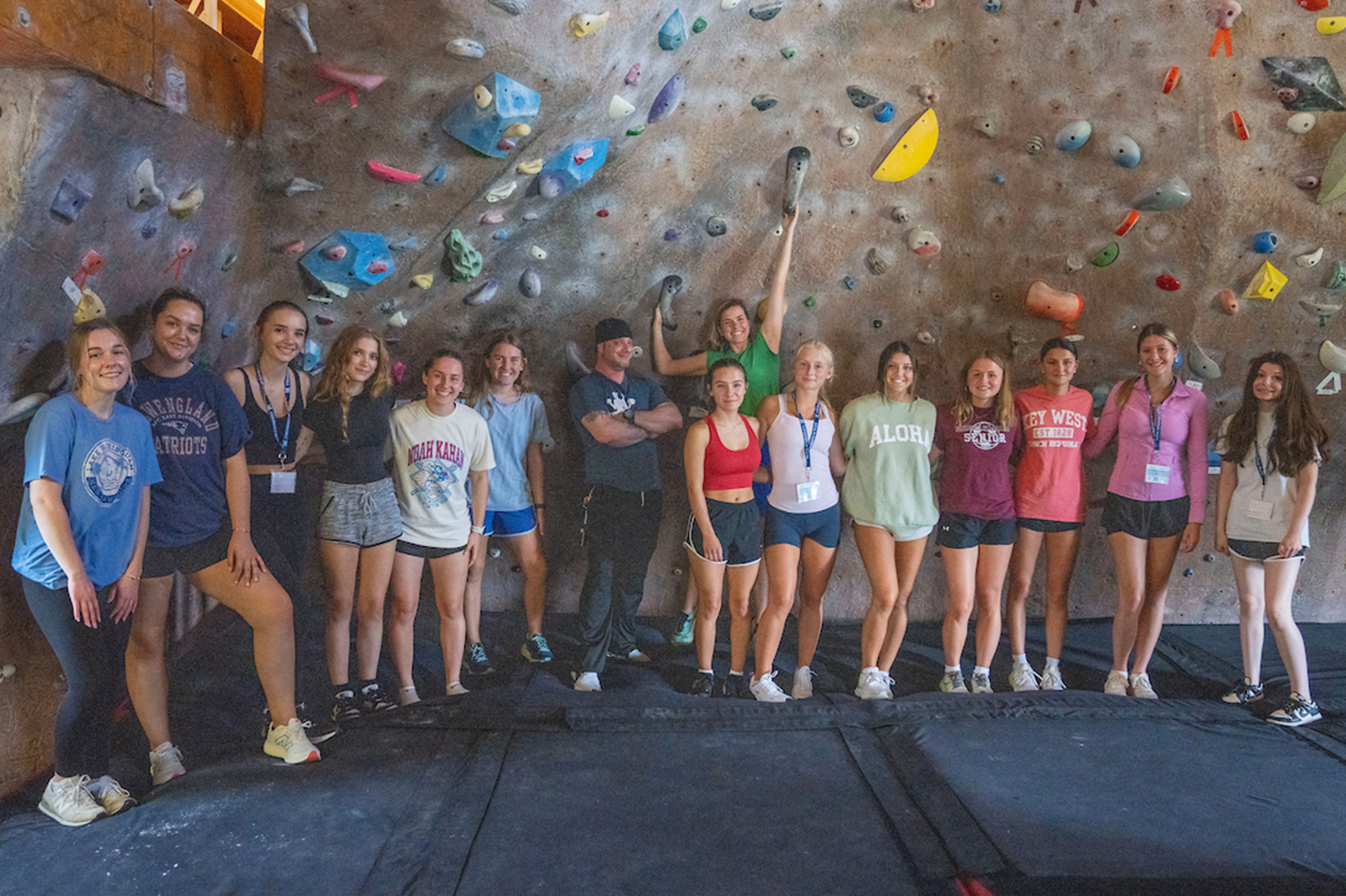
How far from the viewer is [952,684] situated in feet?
11.0

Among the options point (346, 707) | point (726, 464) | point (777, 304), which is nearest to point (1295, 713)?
point (726, 464)

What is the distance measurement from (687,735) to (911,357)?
155cm

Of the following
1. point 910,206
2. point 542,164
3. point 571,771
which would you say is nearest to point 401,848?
point 571,771

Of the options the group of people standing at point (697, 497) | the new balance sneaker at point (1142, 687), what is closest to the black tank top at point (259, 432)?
the group of people standing at point (697, 497)

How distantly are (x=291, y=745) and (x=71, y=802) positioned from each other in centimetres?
55

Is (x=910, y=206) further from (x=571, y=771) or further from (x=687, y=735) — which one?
(x=571, y=771)

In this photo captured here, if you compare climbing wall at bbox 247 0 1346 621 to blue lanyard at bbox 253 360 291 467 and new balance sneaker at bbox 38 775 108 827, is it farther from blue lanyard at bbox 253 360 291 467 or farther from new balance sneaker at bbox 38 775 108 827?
new balance sneaker at bbox 38 775 108 827

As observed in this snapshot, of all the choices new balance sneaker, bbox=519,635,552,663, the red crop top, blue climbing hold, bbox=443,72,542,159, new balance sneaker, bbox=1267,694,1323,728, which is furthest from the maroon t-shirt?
blue climbing hold, bbox=443,72,542,159

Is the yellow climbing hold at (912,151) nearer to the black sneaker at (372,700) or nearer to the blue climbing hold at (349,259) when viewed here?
the blue climbing hold at (349,259)

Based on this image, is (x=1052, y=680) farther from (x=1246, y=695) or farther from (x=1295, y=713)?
(x=1295, y=713)

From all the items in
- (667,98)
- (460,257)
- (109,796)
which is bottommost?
(109,796)

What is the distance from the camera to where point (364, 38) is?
2590 millimetres

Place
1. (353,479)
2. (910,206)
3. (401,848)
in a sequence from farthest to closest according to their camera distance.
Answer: (910,206), (353,479), (401,848)

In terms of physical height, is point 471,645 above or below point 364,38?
below
